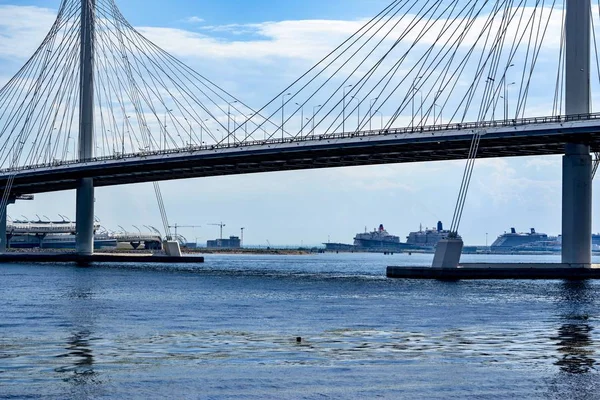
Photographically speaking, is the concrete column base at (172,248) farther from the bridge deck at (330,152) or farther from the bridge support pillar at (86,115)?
the bridge support pillar at (86,115)

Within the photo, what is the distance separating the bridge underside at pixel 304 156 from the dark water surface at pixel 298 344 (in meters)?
16.3

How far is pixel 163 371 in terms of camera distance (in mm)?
23609

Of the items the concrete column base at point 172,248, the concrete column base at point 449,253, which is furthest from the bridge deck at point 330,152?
the concrete column base at point 172,248

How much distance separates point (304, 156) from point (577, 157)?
2095 centimetres

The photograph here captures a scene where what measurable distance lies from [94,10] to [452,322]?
64.9m

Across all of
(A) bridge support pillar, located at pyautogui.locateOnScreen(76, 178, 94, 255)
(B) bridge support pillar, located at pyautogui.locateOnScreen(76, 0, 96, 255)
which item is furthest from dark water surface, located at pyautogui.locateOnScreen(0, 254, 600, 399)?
(A) bridge support pillar, located at pyautogui.locateOnScreen(76, 178, 94, 255)

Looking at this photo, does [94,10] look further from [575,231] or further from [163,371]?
[163,371]

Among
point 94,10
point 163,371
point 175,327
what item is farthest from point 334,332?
point 94,10

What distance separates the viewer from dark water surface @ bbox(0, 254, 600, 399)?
21.9m

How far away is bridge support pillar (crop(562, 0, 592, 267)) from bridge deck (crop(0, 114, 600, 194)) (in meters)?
1.13

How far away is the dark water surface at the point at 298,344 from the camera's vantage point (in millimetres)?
21922

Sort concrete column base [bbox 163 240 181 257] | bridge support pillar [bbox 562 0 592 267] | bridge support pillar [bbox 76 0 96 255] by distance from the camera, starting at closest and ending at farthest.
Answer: bridge support pillar [bbox 562 0 592 267]
bridge support pillar [bbox 76 0 96 255]
concrete column base [bbox 163 240 181 257]

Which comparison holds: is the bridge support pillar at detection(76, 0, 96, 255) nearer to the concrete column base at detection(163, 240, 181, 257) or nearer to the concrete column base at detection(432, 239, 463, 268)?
the concrete column base at detection(163, 240, 181, 257)

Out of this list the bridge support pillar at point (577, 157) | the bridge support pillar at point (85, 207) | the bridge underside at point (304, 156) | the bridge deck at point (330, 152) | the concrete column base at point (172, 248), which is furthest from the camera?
the concrete column base at point (172, 248)
